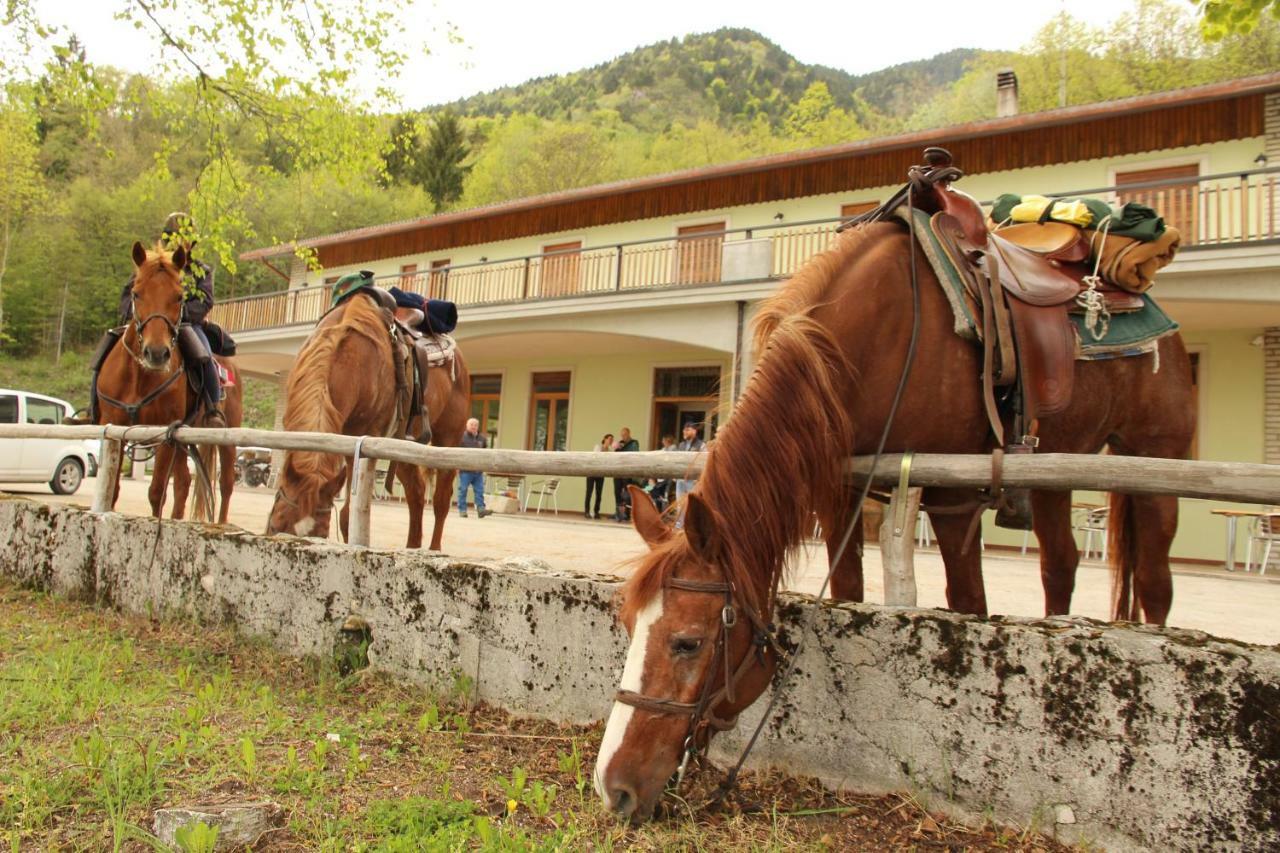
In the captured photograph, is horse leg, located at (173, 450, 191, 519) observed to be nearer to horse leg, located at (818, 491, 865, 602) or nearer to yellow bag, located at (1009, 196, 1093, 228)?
horse leg, located at (818, 491, 865, 602)

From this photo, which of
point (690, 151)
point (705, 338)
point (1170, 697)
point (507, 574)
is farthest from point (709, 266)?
point (690, 151)

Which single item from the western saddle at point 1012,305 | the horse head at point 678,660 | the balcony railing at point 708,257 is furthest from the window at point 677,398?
the horse head at point 678,660

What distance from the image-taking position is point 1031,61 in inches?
1307

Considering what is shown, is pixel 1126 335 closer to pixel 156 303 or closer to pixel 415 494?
pixel 415 494

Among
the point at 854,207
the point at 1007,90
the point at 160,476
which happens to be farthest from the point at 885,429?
the point at 1007,90

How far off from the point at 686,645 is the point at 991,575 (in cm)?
674

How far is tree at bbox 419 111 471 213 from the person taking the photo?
46688 mm

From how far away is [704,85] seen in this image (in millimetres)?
107188

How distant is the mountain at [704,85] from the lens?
9175 centimetres

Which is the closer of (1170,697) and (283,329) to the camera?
(1170,697)

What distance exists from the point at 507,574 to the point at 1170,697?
221cm

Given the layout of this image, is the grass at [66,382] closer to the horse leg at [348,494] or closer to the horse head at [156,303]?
the horse head at [156,303]

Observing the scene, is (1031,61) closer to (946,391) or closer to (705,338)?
(705,338)

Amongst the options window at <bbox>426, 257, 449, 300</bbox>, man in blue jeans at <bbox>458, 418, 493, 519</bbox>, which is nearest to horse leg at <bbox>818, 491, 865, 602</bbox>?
man in blue jeans at <bbox>458, 418, 493, 519</bbox>
